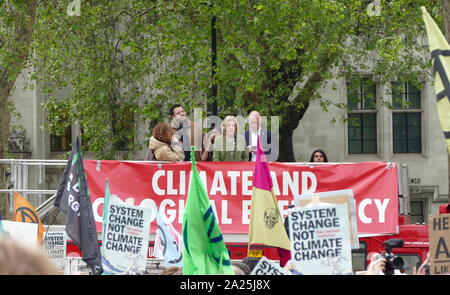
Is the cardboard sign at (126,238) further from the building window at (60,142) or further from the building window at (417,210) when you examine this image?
the building window at (60,142)

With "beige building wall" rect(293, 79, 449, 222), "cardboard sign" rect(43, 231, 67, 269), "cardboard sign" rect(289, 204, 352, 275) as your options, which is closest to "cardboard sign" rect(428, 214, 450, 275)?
"cardboard sign" rect(289, 204, 352, 275)

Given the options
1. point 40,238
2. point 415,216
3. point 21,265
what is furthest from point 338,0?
point 21,265

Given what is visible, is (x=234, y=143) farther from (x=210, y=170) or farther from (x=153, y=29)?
(x=153, y=29)

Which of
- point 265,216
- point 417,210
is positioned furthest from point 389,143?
point 265,216

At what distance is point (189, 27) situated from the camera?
19.9 meters

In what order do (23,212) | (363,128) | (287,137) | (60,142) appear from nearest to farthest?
1. (23,212)
2. (287,137)
3. (363,128)
4. (60,142)

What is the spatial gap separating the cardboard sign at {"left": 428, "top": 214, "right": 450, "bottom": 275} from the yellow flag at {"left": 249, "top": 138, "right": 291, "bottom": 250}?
6.04 feet

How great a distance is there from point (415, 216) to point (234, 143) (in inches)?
587

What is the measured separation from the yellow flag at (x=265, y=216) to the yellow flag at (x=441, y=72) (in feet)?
6.54

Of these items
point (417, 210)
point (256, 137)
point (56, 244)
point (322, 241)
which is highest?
point (256, 137)

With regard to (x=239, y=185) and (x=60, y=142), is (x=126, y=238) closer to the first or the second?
(x=239, y=185)

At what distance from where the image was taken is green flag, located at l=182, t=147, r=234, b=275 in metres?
7.59

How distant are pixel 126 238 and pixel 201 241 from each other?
2.22ft

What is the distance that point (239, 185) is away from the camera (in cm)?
1220
